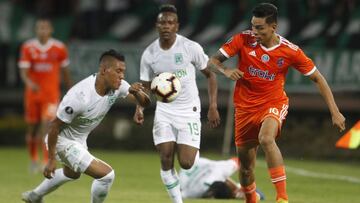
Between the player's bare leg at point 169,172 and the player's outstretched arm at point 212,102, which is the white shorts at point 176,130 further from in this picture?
→ the player's outstretched arm at point 212,102

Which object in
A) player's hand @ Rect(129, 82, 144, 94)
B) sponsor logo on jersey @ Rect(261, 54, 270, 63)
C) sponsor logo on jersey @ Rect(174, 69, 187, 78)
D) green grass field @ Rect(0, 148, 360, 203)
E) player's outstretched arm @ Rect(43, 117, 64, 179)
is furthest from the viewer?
green grass field @ Rect(0, 148, 360, 203)

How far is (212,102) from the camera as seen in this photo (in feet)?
41.5

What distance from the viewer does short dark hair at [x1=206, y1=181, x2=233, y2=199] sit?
14.1 metres

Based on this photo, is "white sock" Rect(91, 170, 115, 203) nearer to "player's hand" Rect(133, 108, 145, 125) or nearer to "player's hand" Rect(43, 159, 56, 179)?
"player's hand" Rect(43, 159, 56, 179)

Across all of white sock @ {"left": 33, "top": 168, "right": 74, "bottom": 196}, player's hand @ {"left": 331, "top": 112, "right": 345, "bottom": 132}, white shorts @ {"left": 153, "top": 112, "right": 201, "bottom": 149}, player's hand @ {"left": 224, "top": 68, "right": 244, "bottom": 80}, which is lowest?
white sock @ {"left": 33, "top": 168, "right": 74, "bottom": 196}

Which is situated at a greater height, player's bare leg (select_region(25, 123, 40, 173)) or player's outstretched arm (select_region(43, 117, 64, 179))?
player's outstretched arm (select_region(43, 117, 64, 179))

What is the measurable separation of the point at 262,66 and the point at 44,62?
26.2ft

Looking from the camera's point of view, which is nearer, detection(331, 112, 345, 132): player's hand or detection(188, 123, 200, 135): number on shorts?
detection(331, 112, 345, 132): player's hand

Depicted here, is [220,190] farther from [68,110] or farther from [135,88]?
[68,110]

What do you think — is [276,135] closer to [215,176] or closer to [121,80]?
[121,80]

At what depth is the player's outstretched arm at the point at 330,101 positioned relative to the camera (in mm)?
11258

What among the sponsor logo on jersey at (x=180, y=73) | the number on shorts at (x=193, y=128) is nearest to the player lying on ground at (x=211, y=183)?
the number on shorts at (x=193, y=128)

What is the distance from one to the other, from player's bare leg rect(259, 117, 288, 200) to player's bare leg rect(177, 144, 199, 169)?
1320 millimetres

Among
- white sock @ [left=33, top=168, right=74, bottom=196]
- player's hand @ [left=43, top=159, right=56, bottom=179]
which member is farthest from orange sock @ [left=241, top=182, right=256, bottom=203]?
player's hand @ [left=43, top=159, right=56, bottom=179]
